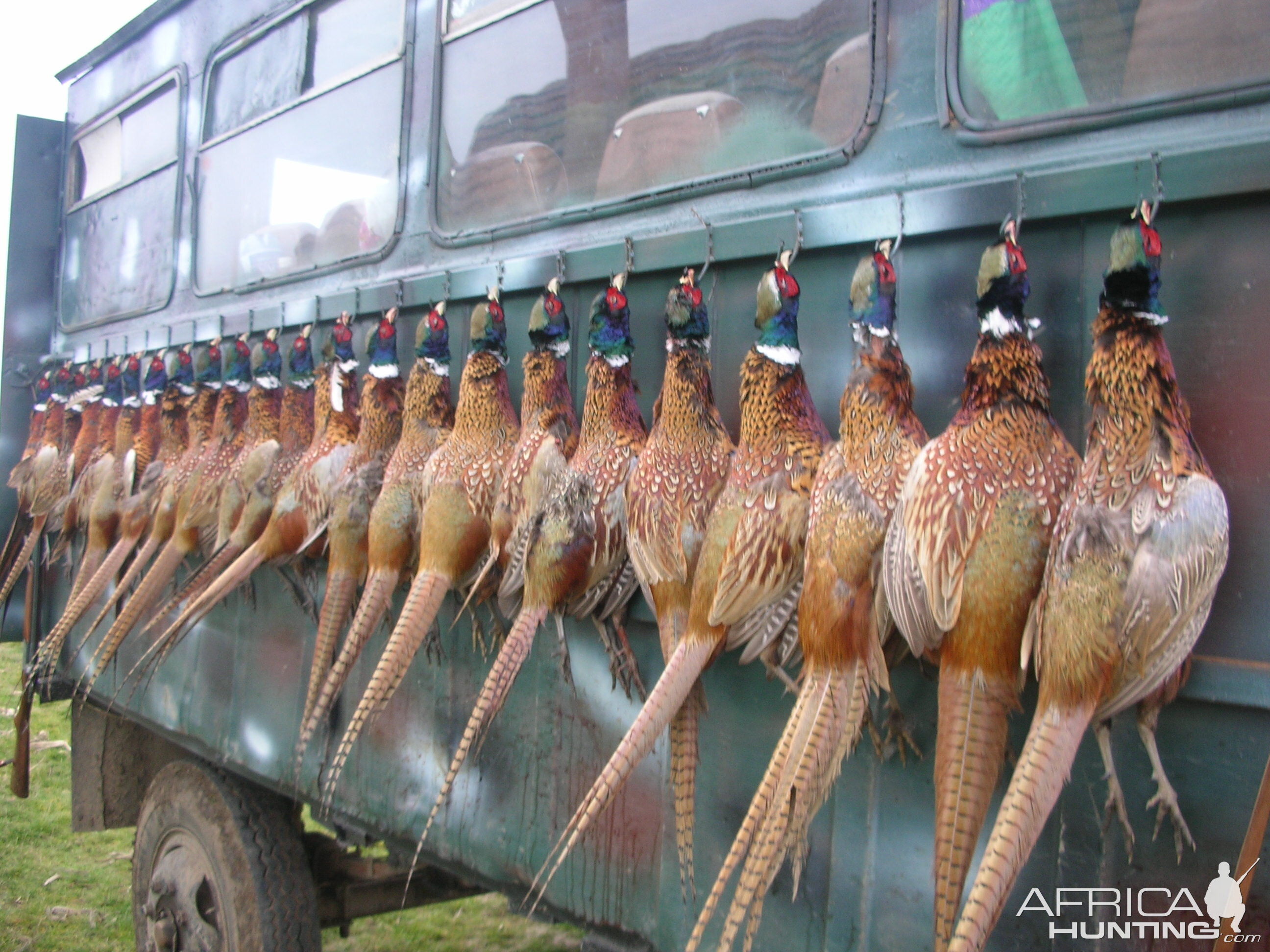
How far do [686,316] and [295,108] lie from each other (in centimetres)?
241

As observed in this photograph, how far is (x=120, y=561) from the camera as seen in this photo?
3.65 m

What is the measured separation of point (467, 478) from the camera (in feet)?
8.10

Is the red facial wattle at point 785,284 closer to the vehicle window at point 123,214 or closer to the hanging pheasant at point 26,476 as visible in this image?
the vehicle window at point 123,214

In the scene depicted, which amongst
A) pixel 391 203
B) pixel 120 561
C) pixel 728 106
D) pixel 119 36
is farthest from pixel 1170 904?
pixel 119 36

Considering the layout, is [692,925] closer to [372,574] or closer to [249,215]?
[372,574]

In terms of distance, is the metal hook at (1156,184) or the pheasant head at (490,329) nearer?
the metal hook at (1156,184)

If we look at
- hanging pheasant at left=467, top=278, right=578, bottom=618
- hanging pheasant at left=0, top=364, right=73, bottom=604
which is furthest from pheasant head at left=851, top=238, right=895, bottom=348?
hanging pheasant at left=0, top=364, right=73, bottom=604

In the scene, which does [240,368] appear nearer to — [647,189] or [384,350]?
[384,350]

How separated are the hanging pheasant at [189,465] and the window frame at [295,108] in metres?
0.41

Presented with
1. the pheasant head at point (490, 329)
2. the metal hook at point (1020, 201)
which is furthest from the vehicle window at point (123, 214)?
the metal hook at point (1020, 201)

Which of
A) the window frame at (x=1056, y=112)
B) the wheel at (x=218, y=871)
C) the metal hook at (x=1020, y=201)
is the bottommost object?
the wheel at (x=218, y=871)

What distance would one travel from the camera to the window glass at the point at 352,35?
10.3 ft

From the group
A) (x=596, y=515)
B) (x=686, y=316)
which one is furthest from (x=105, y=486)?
(x=686, y=316)

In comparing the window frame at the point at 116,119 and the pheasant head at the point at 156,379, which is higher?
the window frame at the point at 116,119
